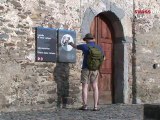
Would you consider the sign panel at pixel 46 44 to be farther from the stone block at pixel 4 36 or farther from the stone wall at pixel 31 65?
the stone block at pixel 4 36

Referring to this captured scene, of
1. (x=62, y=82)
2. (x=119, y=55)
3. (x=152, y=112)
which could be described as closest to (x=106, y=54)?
(x=119, y=55)

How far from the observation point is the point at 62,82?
873 cm

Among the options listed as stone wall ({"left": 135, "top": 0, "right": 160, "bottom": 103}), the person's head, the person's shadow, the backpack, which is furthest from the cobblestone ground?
stone wall ({"left": 135, "top": 0, "right": 160, "bottom": 103})

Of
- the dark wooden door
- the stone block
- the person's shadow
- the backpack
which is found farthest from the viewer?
the dark wooden door

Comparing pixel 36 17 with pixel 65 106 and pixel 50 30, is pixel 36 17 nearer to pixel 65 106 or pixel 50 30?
pixel 50 30

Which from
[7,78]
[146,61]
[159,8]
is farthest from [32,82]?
[159,8]

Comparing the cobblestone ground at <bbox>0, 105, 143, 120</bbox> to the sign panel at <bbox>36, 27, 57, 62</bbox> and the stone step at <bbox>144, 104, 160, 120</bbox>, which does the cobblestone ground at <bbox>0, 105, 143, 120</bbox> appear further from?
the stone step at <bbox>144, 104, 160, 120</bbox>

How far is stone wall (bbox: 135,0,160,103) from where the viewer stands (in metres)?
10.4

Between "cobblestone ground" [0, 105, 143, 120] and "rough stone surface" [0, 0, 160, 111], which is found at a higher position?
"rough stone surface" [0, 0, 160, 111]

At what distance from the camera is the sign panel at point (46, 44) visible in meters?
8.37

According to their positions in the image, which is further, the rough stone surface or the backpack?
the backpack

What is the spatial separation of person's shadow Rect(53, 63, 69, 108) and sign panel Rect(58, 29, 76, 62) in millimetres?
149

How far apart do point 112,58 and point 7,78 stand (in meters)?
3.24

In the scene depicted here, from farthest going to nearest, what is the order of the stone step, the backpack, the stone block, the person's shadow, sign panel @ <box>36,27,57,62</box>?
the person's shadow
sign panel @ <box>36,27,57,62</box>
the backpack
the stone block
the stone step
